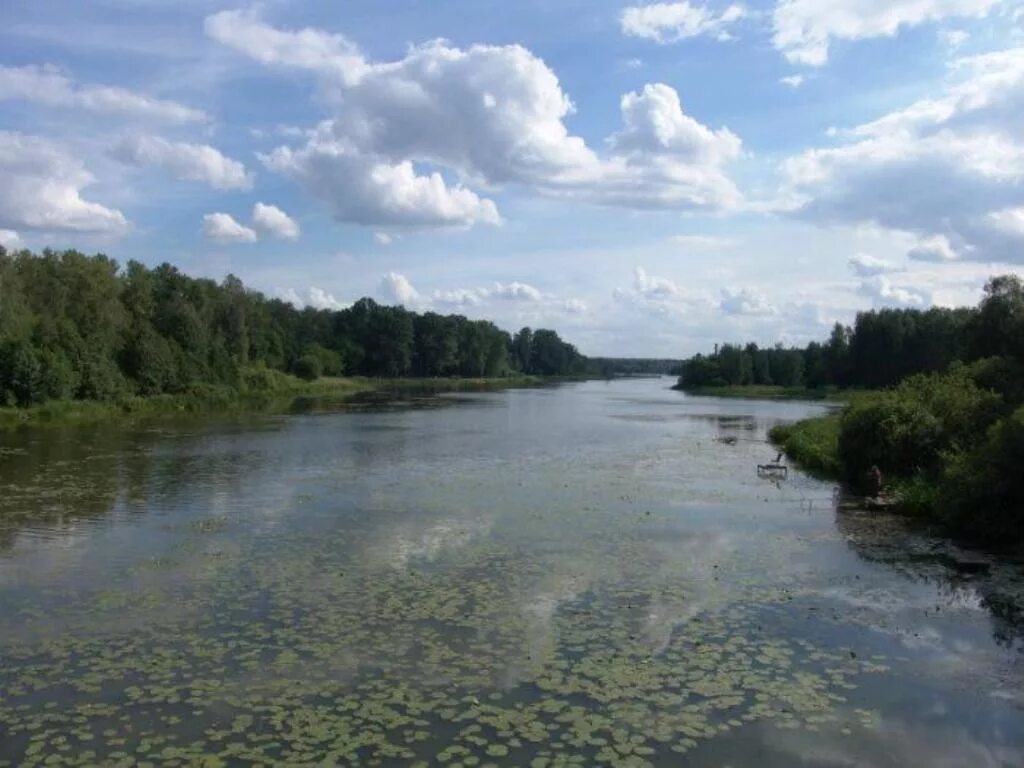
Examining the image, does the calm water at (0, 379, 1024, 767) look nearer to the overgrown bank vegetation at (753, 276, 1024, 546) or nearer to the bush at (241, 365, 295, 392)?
the overgrown bank vegetation at (753, 276, 1024, 546)

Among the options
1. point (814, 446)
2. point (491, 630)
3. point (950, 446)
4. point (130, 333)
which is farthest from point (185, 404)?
point (491, 630)

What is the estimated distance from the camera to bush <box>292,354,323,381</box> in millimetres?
108562

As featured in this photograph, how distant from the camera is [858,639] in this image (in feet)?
38.7

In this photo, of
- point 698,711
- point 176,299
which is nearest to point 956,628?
point 698,711

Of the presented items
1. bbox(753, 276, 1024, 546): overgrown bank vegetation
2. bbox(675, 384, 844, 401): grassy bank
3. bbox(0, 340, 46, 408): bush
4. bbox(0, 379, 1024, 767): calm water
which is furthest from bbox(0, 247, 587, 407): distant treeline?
bbox(675, 384, 844, 401): grassy bank

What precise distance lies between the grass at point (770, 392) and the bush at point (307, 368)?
53.4 m

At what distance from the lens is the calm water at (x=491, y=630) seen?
27.9 ft

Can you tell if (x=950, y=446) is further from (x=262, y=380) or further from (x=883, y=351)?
(x=883, y=351)

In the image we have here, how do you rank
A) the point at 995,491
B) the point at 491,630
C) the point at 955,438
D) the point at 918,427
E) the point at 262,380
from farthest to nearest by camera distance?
the point at 262,380 → the point at 918,427 → the point at 955,438 → the point at 995,491 → the point at 491,630

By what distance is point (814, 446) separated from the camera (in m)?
34.8

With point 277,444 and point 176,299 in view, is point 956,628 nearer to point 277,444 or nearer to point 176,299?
point 277,444

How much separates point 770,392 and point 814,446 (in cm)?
9233

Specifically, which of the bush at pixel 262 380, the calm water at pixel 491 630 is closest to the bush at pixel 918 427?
the calm water at pixel 491 630

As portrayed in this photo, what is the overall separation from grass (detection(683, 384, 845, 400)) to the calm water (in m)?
91.7
